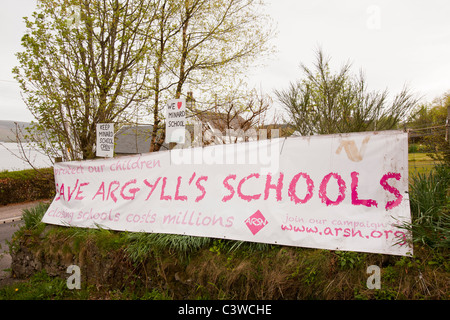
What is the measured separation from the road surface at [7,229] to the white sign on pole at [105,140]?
105 inches

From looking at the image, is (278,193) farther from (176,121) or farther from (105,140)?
(105,140)

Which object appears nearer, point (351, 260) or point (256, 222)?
point (351, 260)

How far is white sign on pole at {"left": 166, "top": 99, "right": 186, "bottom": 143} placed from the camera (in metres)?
5.25

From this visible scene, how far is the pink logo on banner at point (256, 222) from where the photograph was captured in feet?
12.9

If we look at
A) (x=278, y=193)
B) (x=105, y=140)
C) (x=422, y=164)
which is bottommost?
(x=278, y=193)

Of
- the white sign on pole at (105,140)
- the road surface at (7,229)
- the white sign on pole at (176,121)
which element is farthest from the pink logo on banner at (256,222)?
the road surface at (7,229)

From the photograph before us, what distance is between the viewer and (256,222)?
156 inches

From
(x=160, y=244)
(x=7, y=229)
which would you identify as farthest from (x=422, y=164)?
(x=7, y=229)

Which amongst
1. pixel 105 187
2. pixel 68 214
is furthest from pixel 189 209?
pixel 68 214

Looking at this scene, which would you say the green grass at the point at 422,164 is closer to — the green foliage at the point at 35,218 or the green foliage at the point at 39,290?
the green foliage at the point at 39,290

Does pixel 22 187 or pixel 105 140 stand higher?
pixel 105 140

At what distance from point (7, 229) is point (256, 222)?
10671 mm

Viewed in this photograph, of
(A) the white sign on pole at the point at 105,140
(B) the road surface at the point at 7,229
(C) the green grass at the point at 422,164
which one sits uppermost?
(A) the white sign on pole at the point at 105,140
